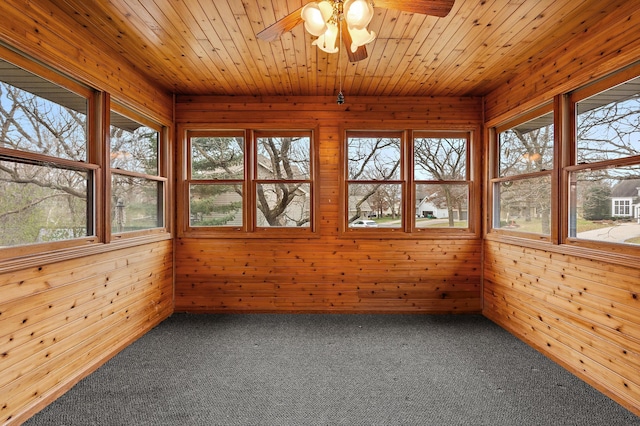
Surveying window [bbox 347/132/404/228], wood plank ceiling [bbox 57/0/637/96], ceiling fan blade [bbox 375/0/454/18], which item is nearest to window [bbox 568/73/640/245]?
wood plank ceiling [bbox 57/0/637/96]

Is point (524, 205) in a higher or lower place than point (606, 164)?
lower

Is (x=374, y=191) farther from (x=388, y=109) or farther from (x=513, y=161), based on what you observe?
(x=513, y=161)

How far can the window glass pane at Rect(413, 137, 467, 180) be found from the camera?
12.8 feet

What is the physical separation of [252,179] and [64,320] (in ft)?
7.43

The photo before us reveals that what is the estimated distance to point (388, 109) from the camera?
384 centimetres

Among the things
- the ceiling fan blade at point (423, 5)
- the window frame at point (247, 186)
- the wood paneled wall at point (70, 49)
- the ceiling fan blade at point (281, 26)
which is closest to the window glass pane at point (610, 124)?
the ceiling fan blade at point (423, 5)

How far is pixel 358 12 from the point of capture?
159cm

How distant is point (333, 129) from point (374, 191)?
94 centimetres

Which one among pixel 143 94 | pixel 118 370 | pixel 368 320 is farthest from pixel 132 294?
pixel 368 320

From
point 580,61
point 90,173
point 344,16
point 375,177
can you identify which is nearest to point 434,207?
point 375,177

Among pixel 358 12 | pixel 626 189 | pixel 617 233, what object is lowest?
pixel 617 233

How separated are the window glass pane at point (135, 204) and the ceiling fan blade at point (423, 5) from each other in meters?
2.70

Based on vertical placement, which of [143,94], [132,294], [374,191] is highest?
[143,94]

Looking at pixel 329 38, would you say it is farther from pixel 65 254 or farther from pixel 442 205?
pixel 442 205
